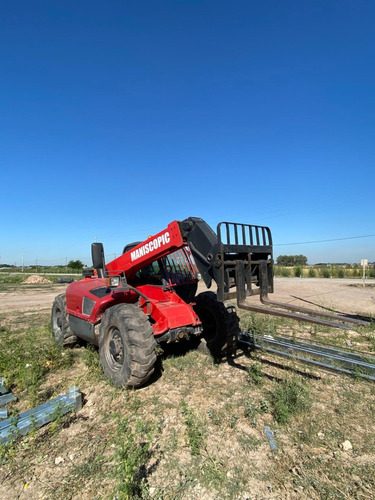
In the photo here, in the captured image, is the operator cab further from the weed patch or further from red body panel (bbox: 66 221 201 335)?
the weed patch

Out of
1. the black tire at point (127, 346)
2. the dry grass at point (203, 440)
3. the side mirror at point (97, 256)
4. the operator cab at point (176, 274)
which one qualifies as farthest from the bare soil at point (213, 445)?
the side mirror at point (97, 256)

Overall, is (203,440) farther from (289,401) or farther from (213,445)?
(289,401)

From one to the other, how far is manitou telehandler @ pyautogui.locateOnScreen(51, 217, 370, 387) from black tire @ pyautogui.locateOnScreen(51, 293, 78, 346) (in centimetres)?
2

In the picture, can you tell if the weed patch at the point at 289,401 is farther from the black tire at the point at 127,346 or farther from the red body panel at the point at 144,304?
the black tire at the point at 127,346

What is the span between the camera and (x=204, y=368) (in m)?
5.18

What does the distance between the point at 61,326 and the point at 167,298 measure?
3.23m

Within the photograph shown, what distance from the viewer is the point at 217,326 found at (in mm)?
5699

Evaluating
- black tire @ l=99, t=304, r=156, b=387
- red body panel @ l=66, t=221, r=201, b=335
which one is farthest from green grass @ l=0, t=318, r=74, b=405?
black tire @ l=99, t=304, r=156, b=387

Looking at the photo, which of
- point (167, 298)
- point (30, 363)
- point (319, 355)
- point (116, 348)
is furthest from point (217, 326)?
point (30, 363)

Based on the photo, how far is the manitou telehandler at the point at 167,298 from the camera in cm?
418

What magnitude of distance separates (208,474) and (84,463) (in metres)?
1.22

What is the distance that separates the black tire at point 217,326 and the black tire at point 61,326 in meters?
2.91

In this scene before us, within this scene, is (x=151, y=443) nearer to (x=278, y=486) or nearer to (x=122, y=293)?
(x=278, y=486)

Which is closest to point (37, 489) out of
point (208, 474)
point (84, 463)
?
point (84, 463)
